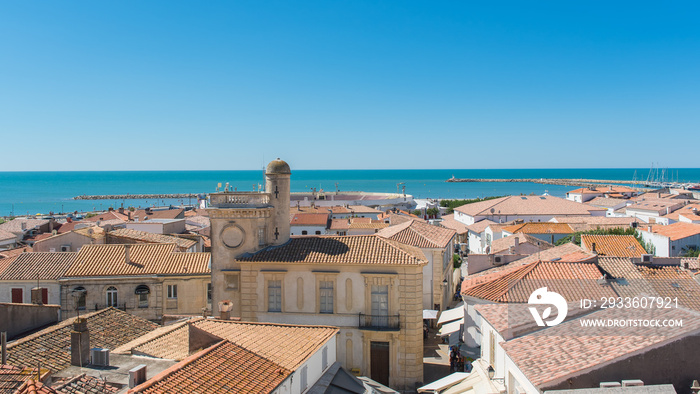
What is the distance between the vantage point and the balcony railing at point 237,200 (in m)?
25.9

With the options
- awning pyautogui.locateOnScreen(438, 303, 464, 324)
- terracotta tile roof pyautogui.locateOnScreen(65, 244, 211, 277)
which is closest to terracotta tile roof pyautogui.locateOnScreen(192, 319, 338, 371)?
awning pyautogui.locateOnScreen(438, 303, 464, 324)

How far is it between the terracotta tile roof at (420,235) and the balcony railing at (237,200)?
40.2 ft

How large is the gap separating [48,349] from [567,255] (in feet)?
84.4

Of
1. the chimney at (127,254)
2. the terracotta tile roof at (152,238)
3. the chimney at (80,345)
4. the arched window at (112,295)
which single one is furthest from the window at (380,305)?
the terracotta tile roof at (152,238)

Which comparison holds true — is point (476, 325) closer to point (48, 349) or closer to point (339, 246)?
point (339, 246)

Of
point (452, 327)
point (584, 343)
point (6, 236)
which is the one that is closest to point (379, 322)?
point (452, 327)

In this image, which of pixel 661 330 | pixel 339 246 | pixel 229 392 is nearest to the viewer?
pixel 229 392

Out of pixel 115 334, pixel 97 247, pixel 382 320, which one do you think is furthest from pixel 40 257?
pixel 382 320

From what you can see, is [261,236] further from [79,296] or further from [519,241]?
[519,241]

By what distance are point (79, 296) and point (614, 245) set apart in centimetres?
3421

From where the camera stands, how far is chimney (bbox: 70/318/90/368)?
50.3 ft

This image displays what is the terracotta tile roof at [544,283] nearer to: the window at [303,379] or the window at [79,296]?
the window at [303,379]

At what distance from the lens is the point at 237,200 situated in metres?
26.2

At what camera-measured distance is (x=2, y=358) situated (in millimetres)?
14922
